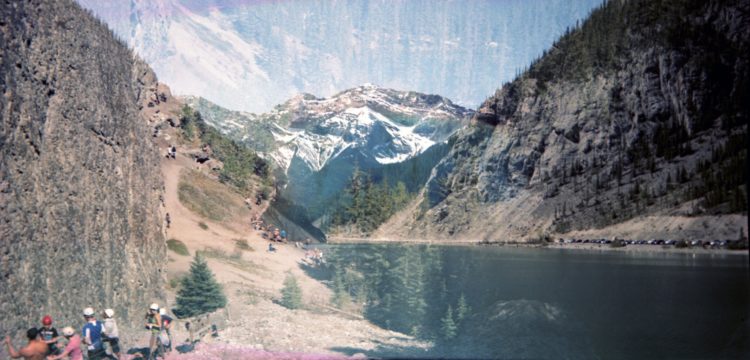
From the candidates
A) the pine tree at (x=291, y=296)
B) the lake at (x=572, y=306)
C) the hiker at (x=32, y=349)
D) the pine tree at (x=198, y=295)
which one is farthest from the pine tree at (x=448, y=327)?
the hiker at (x=32, y=349)

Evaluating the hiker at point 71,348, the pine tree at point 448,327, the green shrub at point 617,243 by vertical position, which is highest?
the green shrub at point 617,243

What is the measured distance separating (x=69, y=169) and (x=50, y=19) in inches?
106

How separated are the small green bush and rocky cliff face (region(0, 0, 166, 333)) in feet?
33.5

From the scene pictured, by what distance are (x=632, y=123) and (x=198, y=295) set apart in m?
21.1

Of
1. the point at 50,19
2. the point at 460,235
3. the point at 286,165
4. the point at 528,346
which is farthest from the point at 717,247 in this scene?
the point at 286,165

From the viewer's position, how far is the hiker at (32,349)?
8.36 metres

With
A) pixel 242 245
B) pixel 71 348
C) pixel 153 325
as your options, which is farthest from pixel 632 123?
pixel 71 348

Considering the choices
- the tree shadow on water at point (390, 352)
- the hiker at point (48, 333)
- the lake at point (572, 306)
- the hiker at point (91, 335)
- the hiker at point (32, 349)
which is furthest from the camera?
the lake at point (572, 306)

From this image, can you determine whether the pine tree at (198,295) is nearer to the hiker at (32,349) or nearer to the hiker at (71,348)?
the hiker at (71,348)

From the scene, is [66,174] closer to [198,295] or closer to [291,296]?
[198,295]

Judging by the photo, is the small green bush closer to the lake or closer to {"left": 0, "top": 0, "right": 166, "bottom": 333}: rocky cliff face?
the lake

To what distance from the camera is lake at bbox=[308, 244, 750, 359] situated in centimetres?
1909

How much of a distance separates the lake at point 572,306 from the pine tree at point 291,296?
7.26 feet

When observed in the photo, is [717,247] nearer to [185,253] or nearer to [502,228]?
[185,253]
